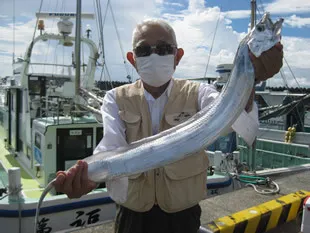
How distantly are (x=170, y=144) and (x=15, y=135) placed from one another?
8780 mm

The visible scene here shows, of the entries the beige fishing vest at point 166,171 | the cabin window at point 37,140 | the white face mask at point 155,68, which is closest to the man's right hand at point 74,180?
the beige fishing vest at point 166,171

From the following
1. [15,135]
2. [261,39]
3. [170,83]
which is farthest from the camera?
[15,135]

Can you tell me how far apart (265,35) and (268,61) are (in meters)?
0.14

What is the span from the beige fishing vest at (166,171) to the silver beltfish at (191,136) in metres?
0.28

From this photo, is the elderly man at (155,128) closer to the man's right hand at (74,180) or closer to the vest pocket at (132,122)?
the vest pocket at (132,122)

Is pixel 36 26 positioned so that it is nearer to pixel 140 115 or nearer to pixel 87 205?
pixel 87 205

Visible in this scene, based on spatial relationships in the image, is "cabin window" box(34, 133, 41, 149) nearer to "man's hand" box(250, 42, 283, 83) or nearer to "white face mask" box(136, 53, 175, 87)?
"white face mask" box(136, 53, 175, 87)

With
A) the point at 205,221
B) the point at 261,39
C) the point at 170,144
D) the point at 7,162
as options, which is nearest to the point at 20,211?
the point at 205,221

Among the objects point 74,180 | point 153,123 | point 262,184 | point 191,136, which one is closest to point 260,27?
point 191,136

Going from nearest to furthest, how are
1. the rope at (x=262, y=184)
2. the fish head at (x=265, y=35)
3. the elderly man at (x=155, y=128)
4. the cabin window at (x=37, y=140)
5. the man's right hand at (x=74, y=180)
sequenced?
1. the fish head at (x=265, y=35)
2. the man's right hand at (x=74, y=180)
3. the elderly man at (x=155, y=128)
4. the rope at (x=262, y=184)
5. the cabin window at (x=37, y=140)

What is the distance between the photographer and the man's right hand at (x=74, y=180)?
1761mm

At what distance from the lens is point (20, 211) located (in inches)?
179

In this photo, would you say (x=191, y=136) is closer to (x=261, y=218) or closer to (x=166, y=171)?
(x=166, y=171)

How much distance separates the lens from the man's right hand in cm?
176
